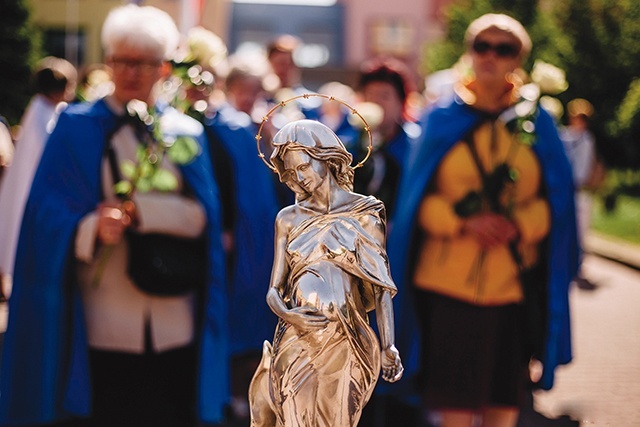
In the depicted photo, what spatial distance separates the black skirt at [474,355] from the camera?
4.12 metres

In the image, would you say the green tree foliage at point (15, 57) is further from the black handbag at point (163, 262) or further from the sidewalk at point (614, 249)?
the black handbag at point (163, 262)

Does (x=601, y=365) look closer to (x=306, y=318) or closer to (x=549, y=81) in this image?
(x=549, y=81)

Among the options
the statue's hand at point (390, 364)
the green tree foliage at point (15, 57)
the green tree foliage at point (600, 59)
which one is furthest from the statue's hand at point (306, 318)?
the green tree foliage at point (15, 57)

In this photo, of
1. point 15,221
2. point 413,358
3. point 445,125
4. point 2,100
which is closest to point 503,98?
point 445,125

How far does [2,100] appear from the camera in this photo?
26.9 metres

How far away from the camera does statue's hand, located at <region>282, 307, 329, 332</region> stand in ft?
6.04

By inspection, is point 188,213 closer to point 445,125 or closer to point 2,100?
point 445,125

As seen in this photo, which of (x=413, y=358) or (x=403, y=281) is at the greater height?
(x=403, y=281)

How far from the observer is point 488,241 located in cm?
402

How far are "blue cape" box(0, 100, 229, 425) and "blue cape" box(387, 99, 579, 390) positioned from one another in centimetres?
134

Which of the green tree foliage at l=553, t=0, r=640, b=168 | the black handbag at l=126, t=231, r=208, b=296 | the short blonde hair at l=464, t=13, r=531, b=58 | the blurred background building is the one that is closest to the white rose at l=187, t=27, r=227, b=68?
the black handbag at l=126, t=231, r=208, b=296

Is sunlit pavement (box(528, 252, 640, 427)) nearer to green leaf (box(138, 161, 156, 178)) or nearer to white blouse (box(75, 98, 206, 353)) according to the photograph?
white blouse (box(75, 98, 206, 353))

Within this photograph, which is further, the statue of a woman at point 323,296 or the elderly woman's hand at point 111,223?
the elderly woman's hand at point 111,223

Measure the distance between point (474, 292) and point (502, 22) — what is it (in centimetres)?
115
